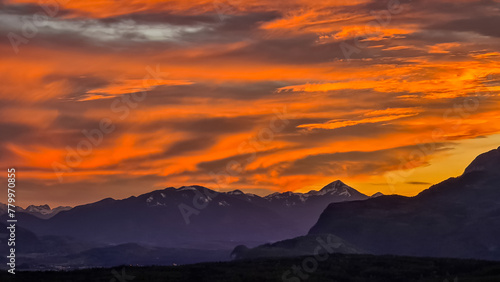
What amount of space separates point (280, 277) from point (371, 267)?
2895 centimetres

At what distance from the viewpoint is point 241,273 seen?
156125mm

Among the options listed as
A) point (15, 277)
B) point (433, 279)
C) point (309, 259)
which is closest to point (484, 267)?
point (433, 279)

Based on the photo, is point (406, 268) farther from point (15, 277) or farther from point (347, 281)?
point (15, 277)

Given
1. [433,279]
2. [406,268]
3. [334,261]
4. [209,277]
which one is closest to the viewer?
[433,279]

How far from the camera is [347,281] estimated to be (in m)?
153

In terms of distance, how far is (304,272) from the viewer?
160 meters

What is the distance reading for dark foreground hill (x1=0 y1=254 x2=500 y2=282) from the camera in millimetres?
146625

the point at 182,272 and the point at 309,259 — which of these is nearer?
the point at 182,272

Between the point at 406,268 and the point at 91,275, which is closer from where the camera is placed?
the point at 91,275

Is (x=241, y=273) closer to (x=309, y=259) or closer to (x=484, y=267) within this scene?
(x=309, y=259)

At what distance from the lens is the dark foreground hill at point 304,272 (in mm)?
146625

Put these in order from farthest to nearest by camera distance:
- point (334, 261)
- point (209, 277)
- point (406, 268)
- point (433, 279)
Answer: point (334, 261)
point (406, 268)
point (209, 277)
point (433, 279)

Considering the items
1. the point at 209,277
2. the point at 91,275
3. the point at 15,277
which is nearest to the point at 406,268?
the point at 209,277

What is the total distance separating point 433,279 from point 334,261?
37.3 meters
